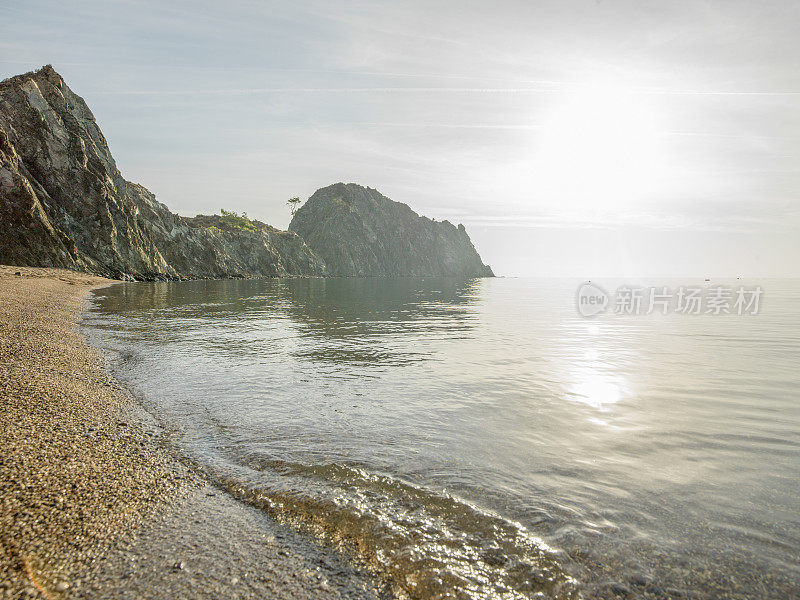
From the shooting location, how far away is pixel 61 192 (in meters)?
69.8

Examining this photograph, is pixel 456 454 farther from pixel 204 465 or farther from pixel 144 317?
pixel 144 317

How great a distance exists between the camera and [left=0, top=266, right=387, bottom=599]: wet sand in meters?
4.40

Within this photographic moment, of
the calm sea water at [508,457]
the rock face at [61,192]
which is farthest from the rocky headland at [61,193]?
the calm sea water at [508,457]

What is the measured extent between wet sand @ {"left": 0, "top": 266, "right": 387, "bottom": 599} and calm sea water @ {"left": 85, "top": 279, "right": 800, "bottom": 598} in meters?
0.54

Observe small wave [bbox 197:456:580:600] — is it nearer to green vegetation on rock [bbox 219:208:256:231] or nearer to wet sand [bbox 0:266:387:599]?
wet sand [bbox 0:266:387:599]

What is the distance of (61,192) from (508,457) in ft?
281

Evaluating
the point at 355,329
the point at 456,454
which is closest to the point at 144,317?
the point at 355,329

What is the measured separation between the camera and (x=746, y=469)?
8.20 m

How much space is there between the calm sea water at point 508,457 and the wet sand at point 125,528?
543 mm

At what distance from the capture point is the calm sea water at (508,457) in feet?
17.2

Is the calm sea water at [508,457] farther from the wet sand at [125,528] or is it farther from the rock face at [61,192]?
the rock face at [61,192]

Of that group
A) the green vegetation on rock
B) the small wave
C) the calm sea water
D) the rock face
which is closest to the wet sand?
the small wave

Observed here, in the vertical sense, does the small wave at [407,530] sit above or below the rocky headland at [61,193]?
below

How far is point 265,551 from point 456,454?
4.35 metres
